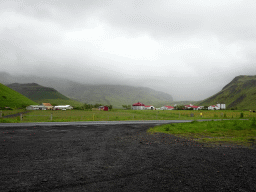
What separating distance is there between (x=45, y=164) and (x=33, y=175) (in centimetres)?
130

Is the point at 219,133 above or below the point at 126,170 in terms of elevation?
below

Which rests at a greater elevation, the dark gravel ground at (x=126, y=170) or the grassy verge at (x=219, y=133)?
the dark gravel ground at (x=126, y=170)

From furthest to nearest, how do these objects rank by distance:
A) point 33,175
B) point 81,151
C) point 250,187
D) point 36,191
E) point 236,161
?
point 81,151 < point 236,161 < point 33,175 < point 250,187 < point 36,191

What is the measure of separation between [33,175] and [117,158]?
3.87 meters

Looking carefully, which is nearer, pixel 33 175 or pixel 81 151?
pixel 33 175

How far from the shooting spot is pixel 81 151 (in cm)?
1010

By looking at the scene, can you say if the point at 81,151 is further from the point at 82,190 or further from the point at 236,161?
the point at 236,161

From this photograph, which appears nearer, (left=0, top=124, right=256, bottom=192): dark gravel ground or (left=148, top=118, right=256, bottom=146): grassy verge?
(left=0, top=124, right=256, bottom=192): dark gravel ground

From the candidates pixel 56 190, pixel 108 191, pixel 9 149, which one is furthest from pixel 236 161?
pixel 9 149

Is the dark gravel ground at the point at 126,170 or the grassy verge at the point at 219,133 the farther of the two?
the grassy verge at the point at 219,133

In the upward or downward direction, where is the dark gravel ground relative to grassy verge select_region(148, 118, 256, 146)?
upward

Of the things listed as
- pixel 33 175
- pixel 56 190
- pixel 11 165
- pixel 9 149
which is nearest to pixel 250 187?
pixel 56 190

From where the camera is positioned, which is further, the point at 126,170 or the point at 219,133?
the point at 219,133

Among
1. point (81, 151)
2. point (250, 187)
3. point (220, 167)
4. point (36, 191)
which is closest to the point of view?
point (36, 191)
